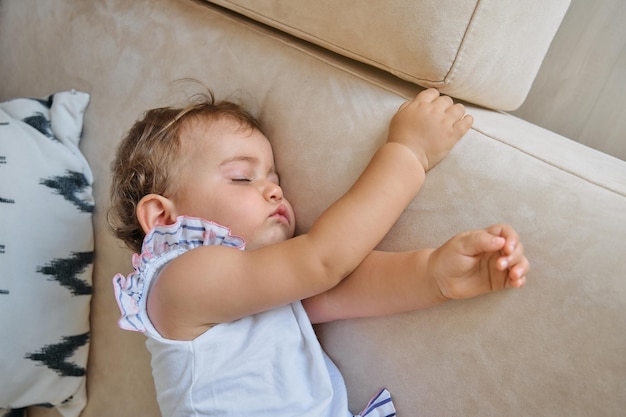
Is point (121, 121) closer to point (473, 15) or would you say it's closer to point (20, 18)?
point (20, 18)

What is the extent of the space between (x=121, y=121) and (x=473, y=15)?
2.66 feet

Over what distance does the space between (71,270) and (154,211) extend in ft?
1.17

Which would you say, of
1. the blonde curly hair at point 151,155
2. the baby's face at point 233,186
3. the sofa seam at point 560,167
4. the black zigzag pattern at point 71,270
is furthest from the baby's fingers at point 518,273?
the black zigzag pattern at point 71,270

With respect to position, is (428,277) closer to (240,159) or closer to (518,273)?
(518,273)

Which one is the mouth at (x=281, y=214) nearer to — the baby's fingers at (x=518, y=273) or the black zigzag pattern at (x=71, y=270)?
the baby's fingers at (x=518, y=273)

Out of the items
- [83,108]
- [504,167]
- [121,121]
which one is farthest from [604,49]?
[83,108]

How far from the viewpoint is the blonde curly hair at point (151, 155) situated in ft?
3.34

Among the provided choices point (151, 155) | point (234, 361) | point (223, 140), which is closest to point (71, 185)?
point (151, 155)

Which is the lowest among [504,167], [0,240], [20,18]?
[0,240]

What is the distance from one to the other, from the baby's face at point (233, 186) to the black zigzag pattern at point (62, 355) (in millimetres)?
461

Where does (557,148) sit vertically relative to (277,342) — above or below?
above

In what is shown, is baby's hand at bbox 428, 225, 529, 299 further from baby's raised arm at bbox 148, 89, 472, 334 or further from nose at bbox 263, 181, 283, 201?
nose at bbox 263, 181, 283, 201

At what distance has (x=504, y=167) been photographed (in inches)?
→ 33.9

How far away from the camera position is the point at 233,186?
973 millimetres
